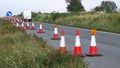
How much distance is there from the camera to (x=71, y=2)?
12938 cm

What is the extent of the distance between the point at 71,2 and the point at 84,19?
80.6 metres

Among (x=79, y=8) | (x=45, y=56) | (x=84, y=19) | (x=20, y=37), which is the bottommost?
(x=79, y=8)

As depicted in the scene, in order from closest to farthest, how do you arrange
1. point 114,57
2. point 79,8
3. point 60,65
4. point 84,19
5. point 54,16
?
point 60,65 → point 114,57 → point 84,19 → point 54,16 → point 79,8

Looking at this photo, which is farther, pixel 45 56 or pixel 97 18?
pixel 97 18

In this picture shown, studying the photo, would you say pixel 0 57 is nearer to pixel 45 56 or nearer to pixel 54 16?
pixel 45 56

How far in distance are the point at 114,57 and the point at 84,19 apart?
35.2 meters

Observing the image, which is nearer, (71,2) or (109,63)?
(109,63)

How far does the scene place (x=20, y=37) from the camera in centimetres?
1942

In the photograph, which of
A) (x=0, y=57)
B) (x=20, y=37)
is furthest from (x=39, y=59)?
(x=20, y=37)

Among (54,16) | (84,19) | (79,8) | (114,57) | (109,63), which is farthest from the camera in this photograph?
(79,8)

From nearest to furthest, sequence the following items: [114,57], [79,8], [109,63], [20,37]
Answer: [109,63]
[114,57]
[20,37]
[79,8]

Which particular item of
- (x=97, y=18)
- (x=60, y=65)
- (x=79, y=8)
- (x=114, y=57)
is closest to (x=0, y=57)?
(x=60, y=65)

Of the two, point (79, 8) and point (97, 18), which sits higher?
point (97, 18)

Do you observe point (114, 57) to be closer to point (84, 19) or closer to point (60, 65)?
point (60, 65)
